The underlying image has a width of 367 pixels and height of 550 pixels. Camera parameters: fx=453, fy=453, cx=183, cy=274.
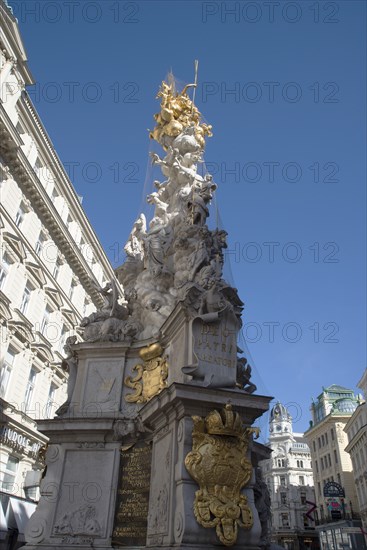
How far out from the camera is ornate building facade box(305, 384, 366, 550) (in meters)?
43.3

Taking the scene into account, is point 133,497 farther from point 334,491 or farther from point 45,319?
point 334,491

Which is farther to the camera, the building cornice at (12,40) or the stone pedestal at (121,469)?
the building cornice at (12,40)

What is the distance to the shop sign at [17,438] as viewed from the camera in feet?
64.3

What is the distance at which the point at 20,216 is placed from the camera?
80.7 feet

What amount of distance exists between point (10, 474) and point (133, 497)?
52.2 ft

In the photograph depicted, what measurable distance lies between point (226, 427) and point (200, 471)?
2.10ft

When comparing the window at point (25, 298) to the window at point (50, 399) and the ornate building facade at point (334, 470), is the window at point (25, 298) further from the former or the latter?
the ornate building facade at point (334, 470)

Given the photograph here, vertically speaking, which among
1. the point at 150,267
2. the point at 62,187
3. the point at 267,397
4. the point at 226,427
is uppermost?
the point at 62,187

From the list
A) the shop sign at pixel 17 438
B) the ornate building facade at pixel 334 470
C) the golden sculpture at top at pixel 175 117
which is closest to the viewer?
the golden sculpture at top at pixel 175 117

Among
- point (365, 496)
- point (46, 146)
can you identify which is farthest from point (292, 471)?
point (46, 146)

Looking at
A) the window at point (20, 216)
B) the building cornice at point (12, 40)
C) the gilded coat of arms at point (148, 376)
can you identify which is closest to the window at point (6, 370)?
the window at point (20, 216)

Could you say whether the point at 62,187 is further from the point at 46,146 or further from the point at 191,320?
the point at 191,320

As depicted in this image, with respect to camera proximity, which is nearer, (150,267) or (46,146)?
(150,267)

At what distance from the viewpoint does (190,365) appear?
6.61 metres
